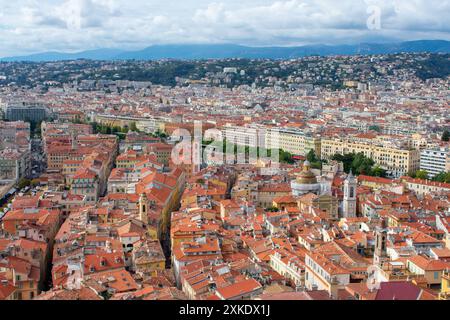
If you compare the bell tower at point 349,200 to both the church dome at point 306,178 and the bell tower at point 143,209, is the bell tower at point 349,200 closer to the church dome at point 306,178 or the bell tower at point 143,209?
the church dome at point 306,178

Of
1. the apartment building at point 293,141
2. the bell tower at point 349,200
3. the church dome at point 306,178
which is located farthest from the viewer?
the apartment building at point 293,141

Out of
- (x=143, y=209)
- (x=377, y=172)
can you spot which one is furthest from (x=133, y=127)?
(x=143, y=209)

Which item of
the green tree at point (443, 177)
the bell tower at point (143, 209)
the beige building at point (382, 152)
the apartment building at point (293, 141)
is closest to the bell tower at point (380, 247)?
the bell tower at point (143, 209)

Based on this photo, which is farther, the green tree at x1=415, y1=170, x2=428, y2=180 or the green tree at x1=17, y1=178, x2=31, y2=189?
the green tree at x1=415, y1=170, x2=428, y2=180

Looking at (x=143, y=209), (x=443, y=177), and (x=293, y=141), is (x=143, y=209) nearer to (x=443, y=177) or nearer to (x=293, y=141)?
(x=443, y=177)

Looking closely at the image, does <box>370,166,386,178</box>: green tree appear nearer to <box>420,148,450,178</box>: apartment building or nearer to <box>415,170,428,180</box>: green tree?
<box>415,170,428,180</box>: green tree

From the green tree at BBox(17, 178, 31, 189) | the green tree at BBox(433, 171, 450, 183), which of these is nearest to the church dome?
the green tree at BBox(433, 171, 450, 183)

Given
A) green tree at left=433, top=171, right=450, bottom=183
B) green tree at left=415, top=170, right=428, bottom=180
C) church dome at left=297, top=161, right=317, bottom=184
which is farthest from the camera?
green tree at left=415, top=170, right=428, bottom=180

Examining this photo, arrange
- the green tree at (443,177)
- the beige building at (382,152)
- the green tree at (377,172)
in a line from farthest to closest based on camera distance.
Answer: the beige building at (382,152)
the green tree at (377,172)
the green tree at (443,177)

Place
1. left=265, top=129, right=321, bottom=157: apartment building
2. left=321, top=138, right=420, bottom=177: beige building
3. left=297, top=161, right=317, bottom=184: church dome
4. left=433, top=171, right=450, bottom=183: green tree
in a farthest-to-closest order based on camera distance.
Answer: left=265, top=129, right=321, bottom=157: apartment building, left=321, top=138, right=420, bottom=177: beige building, left=433, top=171, right=450, bottom=183: green tree, left=297, top=161, right=317, bottom=184: church dome

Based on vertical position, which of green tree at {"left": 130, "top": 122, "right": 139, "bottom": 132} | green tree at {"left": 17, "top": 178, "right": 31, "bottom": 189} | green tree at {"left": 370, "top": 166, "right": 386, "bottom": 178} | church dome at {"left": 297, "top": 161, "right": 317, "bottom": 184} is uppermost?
church dome at {"left": 297, "top": 161, "right": 317, "bottom": 184}

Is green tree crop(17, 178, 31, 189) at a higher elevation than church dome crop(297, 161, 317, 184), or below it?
below

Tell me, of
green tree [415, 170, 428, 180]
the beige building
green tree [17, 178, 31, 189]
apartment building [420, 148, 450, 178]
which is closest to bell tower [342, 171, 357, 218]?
green tree [415, 170, 428, 180]
